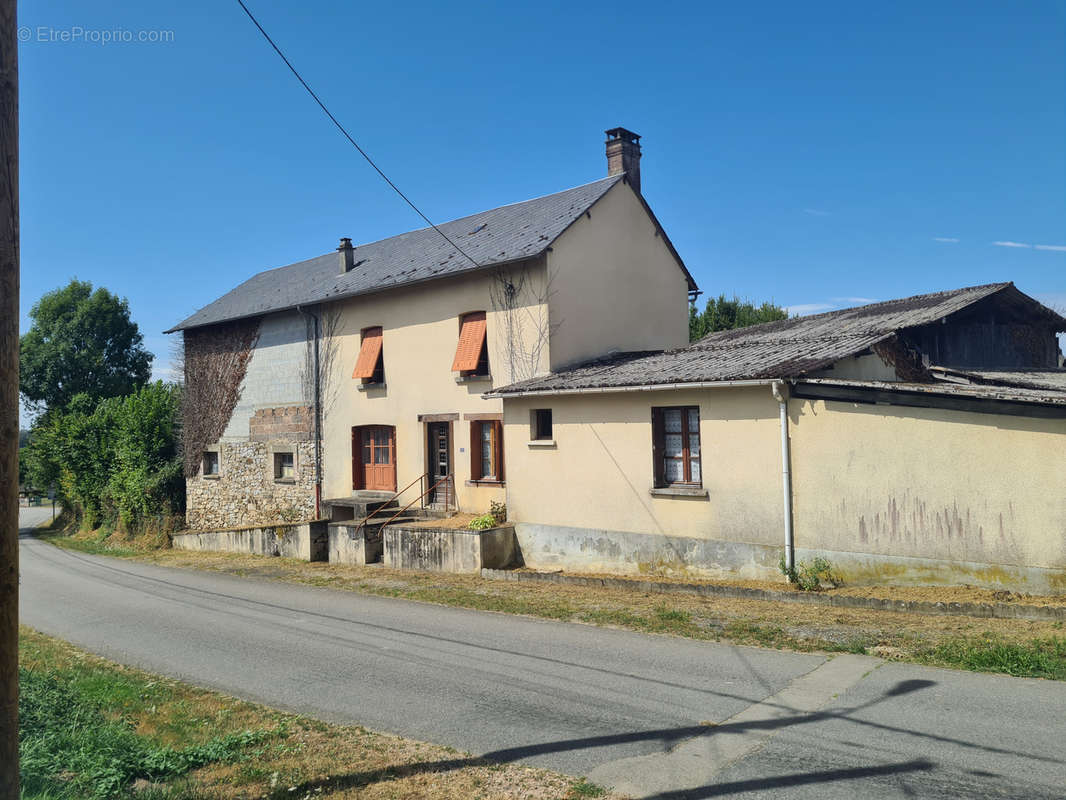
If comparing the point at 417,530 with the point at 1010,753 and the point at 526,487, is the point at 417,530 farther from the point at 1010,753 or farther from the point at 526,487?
the point at 1010,753

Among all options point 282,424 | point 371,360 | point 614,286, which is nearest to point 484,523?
point 371,360

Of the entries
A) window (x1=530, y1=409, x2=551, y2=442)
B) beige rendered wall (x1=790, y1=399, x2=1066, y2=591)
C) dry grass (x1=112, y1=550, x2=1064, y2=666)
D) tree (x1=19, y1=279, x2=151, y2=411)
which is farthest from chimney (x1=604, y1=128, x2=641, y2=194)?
tree (x1=19, y1=279, x2=151, y2=411)

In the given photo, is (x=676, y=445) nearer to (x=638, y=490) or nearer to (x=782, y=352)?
(x=638, y=490)

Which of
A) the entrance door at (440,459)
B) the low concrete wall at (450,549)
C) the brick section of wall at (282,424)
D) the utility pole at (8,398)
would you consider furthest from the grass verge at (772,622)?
the brick section of wall at (282,424)

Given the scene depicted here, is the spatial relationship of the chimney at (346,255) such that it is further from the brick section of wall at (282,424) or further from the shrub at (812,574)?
the shrub at (812,574)

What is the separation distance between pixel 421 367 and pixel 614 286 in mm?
5271

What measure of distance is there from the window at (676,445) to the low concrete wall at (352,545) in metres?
7.45

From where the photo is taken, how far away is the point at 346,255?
947 inches

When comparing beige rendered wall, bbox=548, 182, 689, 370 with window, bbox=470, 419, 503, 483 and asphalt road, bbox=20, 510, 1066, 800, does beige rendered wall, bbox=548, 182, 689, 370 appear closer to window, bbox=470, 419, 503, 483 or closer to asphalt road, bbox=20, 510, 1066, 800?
window, bbox=470, 419, 503, 483

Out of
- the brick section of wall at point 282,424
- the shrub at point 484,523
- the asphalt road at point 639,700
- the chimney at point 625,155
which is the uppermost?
the chimney at point 625,155

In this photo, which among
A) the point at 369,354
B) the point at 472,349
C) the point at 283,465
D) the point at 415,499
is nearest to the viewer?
the point at 472,349

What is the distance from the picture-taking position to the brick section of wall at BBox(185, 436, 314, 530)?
2280 cm

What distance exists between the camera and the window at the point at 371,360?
2034cm

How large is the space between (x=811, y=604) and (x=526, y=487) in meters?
6.64
